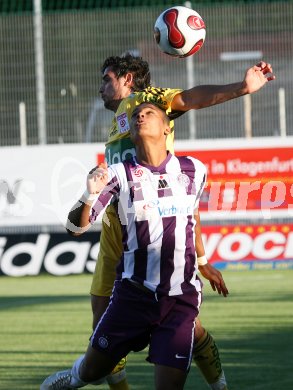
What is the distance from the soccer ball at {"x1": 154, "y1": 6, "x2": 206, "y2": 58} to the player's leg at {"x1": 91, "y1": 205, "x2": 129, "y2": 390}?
116 cm

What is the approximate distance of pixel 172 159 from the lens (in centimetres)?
674

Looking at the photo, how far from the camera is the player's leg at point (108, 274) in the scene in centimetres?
765

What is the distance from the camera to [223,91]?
22.5ft

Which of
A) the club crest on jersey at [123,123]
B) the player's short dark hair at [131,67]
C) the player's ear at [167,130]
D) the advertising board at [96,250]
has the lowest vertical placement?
the advertising board at [96,250]

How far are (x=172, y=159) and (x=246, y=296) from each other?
8599 millimetres

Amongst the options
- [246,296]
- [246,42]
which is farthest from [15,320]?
[246,42]

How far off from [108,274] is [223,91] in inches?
62.9

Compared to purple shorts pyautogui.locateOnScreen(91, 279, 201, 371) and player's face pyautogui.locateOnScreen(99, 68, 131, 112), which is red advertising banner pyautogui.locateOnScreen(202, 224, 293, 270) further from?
purple shorts pyautogui.locateOnScreen(91, 279, 201, 371)

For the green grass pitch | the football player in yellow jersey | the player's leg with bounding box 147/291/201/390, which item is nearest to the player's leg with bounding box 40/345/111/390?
the player's leg with bounding box 147/291/201/390

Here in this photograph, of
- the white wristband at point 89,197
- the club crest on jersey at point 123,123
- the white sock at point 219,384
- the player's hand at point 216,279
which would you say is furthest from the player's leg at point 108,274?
the white wristband at point 89,197

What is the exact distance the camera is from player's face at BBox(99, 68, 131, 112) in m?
7.97

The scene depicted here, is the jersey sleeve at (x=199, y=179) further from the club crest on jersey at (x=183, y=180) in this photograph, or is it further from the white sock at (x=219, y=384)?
the white sock at (x=219, y=384)

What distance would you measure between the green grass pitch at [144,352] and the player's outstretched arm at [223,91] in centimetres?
237

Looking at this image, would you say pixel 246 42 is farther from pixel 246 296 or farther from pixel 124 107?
pixel 124 107
